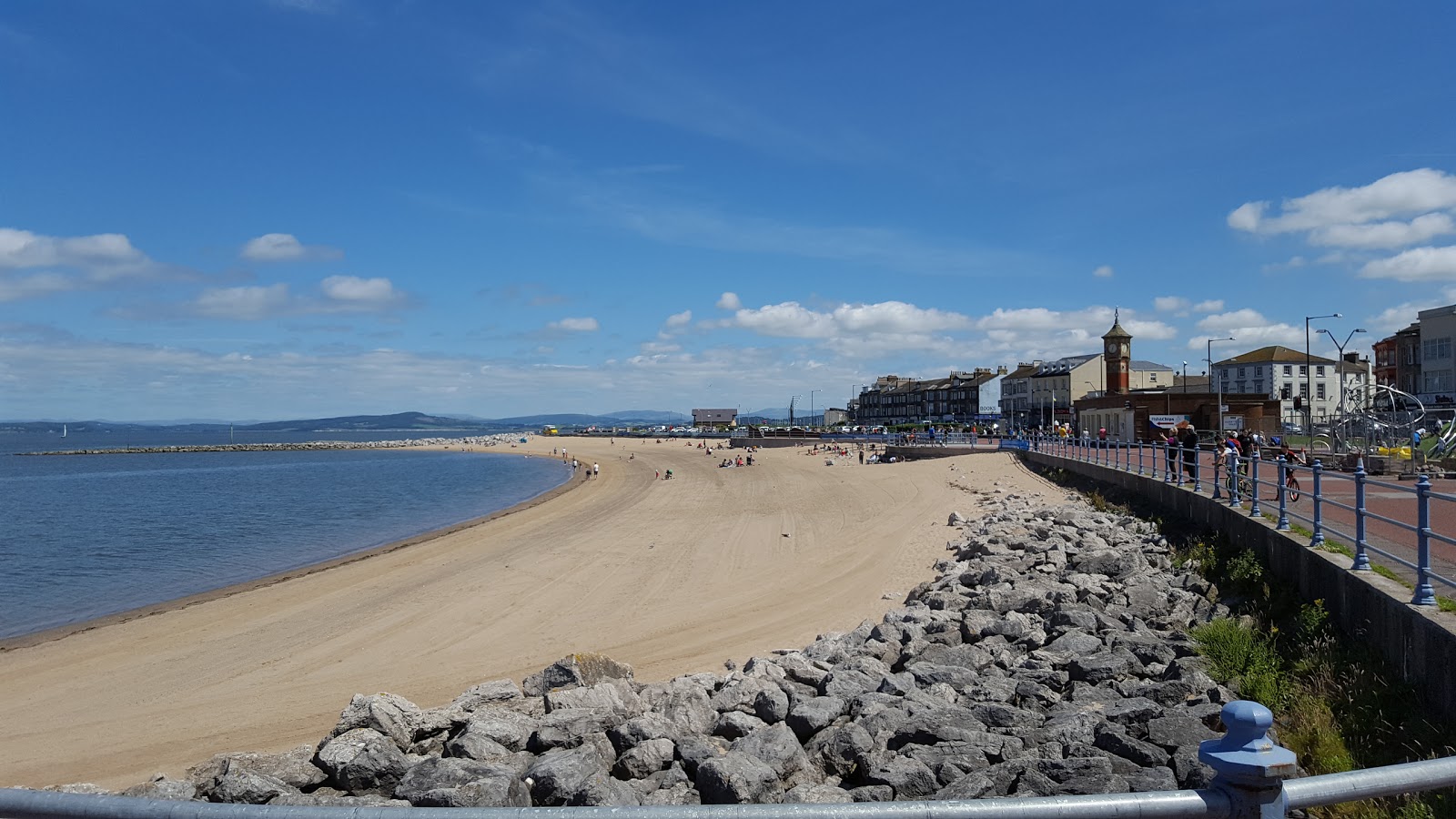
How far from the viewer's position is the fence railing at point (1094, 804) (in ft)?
5.93

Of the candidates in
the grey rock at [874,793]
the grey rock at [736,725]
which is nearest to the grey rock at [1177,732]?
the grey rock at [874,793]

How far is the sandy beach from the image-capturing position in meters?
10.5

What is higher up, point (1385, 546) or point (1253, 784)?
point (1253, 784)

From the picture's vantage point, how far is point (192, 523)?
35000mm

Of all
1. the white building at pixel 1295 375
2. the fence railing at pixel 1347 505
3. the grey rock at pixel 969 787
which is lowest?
the grey rock at pixel 969 787

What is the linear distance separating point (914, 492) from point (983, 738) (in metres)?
26.3

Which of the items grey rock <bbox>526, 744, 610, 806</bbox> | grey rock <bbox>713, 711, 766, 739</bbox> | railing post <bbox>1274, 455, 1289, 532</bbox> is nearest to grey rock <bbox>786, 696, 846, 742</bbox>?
grey rock <bbox>713, 711, 766, 739</bbox>

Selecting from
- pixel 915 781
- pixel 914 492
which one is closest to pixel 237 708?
pixel 915 781

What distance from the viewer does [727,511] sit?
3081 cm

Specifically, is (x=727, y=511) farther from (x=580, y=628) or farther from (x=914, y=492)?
(x=580, y=628)

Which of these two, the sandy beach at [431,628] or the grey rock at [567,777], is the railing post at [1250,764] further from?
the sandy beach at [431,628]

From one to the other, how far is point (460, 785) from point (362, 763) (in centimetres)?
99

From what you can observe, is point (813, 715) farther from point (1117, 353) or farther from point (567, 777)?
point (1117, 353)

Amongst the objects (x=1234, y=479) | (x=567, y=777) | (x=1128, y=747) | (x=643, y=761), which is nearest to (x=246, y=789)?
(x=567, y=777)
